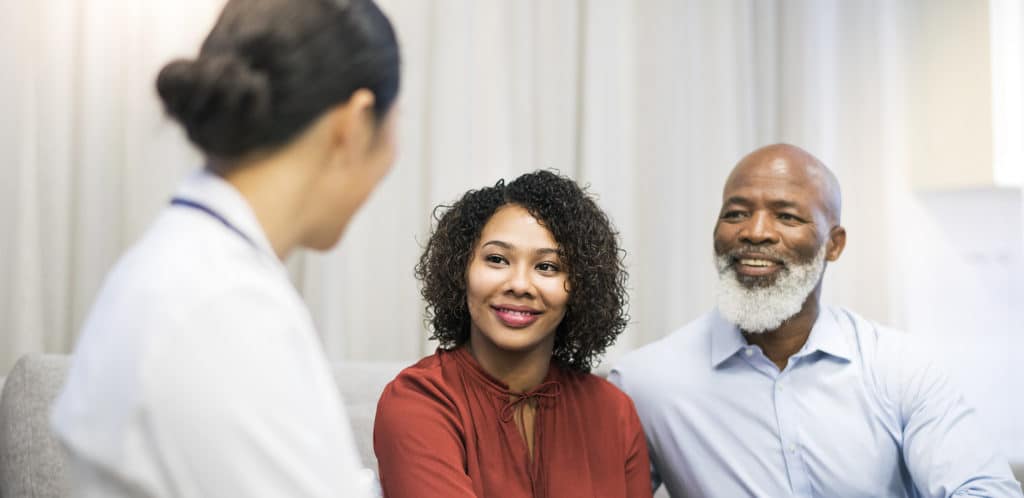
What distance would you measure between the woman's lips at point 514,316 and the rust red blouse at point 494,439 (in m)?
0.12

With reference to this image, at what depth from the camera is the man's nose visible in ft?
6.88

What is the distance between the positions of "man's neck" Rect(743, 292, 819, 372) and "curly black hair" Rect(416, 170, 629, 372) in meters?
0.42

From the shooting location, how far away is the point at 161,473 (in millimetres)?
690

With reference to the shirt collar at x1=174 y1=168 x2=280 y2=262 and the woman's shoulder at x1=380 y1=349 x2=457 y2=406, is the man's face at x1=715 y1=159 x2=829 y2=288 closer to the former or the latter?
the woman's shoulder at x1=380 y1=349 x2=457 y2=406

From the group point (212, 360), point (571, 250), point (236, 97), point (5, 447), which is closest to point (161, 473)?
point (212, 360)

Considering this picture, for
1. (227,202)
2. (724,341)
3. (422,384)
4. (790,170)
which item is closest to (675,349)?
(724,341)

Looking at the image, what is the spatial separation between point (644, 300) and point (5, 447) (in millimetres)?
1886

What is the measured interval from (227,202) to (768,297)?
58.1 inches

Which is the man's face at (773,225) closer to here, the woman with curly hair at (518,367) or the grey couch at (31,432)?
the woman with curly hair at (518,367)

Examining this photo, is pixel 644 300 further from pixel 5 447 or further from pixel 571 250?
pixel 5 447

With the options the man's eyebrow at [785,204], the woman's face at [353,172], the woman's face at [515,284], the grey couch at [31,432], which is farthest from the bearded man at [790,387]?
the woman's face at [353,172]

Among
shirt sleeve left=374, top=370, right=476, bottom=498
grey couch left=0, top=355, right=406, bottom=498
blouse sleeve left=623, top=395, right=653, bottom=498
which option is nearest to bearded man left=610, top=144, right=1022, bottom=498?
blouse sleeve left=623, top=395, right=653, bottom=498

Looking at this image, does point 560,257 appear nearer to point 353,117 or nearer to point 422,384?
point 422,384

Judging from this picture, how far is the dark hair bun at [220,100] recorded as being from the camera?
2.62 ft
